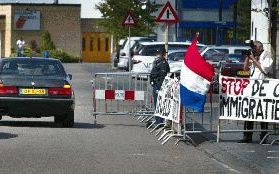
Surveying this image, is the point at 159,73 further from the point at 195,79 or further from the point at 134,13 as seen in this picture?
the point at 134,13

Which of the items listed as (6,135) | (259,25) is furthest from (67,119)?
(259,25)

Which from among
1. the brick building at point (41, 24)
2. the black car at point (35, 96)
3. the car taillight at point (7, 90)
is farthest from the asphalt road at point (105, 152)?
the brick building at point (41, 24)

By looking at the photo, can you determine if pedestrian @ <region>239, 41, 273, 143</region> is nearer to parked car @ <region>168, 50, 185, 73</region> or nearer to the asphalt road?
the asphalt road

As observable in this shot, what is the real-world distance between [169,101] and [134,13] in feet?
152

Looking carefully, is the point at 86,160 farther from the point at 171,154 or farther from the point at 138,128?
the point at 138,128

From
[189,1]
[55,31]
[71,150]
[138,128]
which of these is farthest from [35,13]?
[71,150]

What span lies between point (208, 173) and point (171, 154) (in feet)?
8.72

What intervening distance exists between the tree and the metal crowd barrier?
40406 millimetres

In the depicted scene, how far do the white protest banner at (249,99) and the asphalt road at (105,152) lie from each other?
0.57 metres

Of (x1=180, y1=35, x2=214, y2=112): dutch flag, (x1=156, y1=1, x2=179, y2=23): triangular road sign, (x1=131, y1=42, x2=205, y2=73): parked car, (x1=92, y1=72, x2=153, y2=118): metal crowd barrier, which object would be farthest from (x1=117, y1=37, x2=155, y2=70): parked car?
(x1=180, y1=35, x2=214, y2=112): dutch flag

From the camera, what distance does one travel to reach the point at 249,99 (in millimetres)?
19047

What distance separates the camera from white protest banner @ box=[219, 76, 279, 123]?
61.8ft

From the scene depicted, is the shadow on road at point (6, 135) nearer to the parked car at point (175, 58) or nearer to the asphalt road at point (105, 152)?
the asphalt road at point (105, 152)

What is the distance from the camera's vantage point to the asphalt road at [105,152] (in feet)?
49.1
